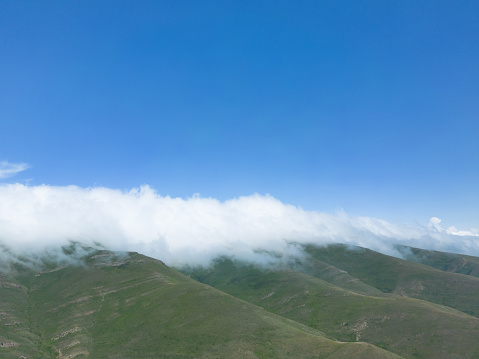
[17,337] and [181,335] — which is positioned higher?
[181,335]

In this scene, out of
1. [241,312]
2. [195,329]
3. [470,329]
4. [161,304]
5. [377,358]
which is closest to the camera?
[377,358]

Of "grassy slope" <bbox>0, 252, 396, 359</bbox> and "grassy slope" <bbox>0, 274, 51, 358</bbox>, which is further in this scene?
"grassy slope" <bbox>0, 274, 51, 358</bbox>

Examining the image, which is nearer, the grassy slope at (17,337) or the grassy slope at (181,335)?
the grassy slope at (181,335)

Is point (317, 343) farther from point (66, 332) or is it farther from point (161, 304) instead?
point (66, 332)

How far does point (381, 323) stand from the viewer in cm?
17750

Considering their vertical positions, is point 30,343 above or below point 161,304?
below

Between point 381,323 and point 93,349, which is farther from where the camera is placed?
point 381,323

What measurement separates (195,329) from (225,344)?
25879 millimetres

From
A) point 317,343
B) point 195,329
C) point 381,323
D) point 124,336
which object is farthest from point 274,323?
point 124,336

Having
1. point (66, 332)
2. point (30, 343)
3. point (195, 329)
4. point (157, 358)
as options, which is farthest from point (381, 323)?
point (30, 343)

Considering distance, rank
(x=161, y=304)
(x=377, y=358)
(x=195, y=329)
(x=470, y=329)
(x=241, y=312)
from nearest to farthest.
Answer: (x=377, y=358) < (x=470, y=329) < (x=195, y=329) < (x=241, y=312) < (x=161, y=304)

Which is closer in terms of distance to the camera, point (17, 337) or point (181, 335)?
point (181, 335)

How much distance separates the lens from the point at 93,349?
15425 cm

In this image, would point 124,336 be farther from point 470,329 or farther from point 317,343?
point 470,329
